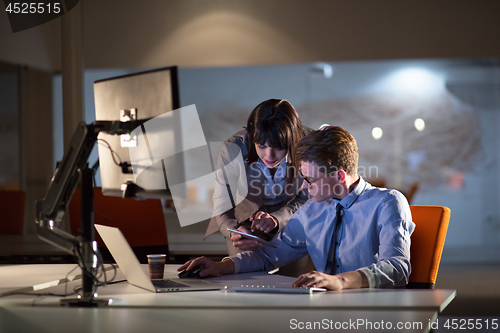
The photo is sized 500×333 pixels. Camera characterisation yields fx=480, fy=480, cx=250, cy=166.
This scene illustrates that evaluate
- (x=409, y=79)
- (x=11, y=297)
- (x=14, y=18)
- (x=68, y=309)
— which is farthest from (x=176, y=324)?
(x=14, y=18)

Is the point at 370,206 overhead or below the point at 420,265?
overhead

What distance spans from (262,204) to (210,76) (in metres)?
2.82

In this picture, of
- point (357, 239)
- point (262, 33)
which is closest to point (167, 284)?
point (357, 239)

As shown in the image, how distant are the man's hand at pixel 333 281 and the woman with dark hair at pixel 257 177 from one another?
0.80 m

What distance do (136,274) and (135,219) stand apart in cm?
149

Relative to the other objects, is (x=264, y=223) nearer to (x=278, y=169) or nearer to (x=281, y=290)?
(x=278, y=169)

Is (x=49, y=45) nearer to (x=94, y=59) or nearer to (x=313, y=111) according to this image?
(x=94, y=59)

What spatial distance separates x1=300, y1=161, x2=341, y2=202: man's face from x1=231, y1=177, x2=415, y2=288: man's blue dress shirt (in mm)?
80

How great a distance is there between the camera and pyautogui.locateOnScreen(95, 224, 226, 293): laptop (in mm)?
1243

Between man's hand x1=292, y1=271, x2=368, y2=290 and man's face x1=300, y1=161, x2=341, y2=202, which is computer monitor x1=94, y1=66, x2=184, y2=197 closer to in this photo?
man's hand x1=292, y1=271, x2=368, y2=290

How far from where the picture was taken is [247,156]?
228cm

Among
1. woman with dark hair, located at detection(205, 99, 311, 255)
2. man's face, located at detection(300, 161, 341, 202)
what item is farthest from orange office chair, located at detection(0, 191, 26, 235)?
Result: man's face, located at detection(300, 161, 341, 202)

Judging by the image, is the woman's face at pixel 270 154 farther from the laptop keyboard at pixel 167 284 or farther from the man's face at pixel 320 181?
the laptop keyboard at pixel 167 284

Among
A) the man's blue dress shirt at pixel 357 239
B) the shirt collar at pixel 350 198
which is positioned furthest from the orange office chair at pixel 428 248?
the shirt collar at pixel 350 198
